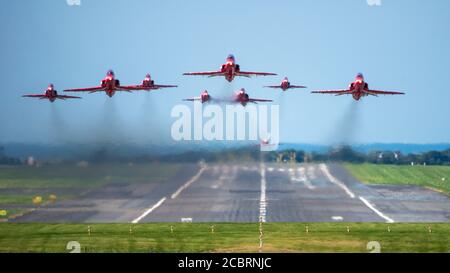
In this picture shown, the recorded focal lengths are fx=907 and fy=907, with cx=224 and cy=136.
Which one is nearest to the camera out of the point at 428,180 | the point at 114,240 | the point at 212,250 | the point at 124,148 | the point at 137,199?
the point at 212,250

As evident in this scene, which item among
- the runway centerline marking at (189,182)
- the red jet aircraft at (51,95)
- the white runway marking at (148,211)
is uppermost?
the red jet aircraft at (51,95)

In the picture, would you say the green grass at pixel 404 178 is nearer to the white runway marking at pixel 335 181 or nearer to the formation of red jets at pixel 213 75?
the white runway marking at pixel 335 181

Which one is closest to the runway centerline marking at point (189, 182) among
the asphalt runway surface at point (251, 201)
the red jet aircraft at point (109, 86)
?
the asphalt runway surface at point (251, 201)

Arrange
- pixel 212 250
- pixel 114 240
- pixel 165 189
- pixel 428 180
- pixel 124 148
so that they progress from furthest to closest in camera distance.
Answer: pixel 428 180 → pixel 165 189 → pixel 124 148 → pixel 114 240 → pixel 212 250

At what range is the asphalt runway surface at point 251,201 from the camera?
130 m

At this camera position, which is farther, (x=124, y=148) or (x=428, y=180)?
(x=428, y=180)

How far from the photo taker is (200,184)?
165 meters

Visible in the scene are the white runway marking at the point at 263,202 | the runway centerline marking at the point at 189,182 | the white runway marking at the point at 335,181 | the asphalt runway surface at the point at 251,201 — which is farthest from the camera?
the white runway marking at the point at 335,181

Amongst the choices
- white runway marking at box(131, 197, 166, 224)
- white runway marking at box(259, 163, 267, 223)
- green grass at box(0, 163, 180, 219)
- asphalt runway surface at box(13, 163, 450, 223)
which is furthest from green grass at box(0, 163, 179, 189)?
white runway marking at box(259, 163, 267, 223)

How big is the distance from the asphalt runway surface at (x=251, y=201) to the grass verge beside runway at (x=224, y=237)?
7.63 meters

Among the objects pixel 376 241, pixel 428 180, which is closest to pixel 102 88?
pixel 376 241
